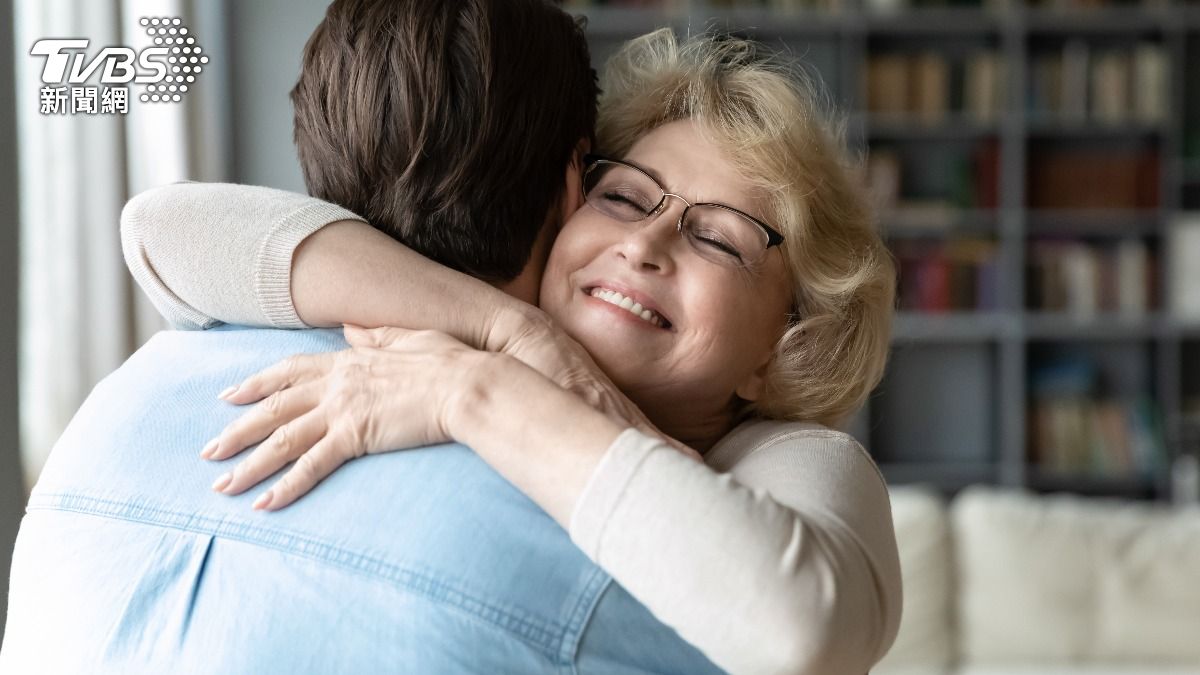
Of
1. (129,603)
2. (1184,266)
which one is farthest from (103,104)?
(1184,266)

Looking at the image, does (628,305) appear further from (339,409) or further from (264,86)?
(264,86)

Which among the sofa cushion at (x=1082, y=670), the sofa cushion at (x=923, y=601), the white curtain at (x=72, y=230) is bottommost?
the sofa cushion at (x=1082, y=670)

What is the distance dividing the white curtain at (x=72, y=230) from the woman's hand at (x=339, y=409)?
5.62 ft

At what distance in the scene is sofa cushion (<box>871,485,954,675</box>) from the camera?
3.65 metres

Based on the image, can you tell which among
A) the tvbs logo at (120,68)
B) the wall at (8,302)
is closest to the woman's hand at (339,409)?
the wall at (8,302)

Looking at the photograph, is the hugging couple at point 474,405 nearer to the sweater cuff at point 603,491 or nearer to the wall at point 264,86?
the sweater cuff at point 603,491

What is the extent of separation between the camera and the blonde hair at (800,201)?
54.8 inches

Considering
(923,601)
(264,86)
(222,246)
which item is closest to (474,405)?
(222,246)

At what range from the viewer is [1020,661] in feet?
11.9

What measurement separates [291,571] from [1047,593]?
3.11 metres

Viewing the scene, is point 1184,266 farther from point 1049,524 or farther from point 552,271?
point 552,271

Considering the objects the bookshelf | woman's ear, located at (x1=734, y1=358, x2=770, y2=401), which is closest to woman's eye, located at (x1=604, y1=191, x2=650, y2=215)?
woman's ear, located at (x1=734, y1=358, x2=770, y2=401)

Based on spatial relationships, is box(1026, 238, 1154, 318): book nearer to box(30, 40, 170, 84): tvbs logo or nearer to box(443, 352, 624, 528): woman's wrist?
box(30, 40, 170, 84): tvbs logo

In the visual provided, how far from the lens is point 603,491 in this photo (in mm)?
912
